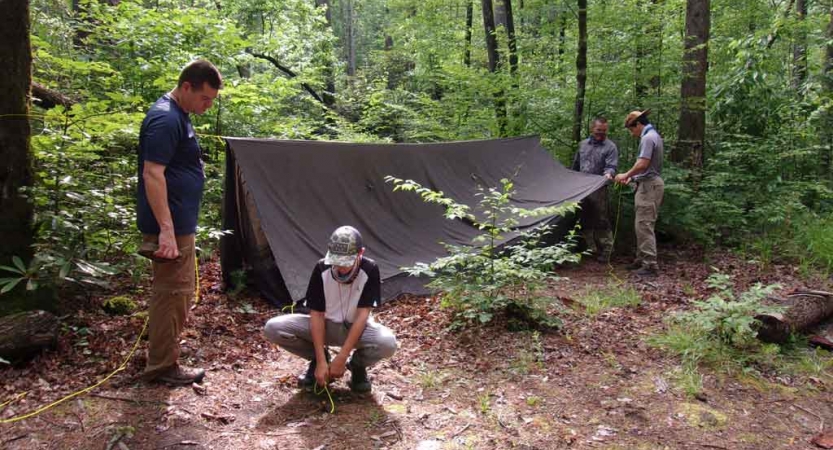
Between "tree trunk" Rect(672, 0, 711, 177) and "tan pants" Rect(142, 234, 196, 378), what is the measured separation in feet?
20.4

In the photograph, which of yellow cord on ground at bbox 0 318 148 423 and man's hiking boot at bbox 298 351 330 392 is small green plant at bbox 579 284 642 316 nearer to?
man's hiking boot at bbox 298 351 330 392

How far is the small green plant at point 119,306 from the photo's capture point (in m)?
3.42

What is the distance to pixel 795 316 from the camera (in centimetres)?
351

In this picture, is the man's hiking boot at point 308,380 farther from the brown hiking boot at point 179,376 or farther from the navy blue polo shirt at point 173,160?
the navy blue polo shirt at point 173,160

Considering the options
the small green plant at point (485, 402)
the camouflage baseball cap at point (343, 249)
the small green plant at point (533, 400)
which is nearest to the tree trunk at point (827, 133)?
the small green plant at point (533, 400)

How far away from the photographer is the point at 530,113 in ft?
26.7

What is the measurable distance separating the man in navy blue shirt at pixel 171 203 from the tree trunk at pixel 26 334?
1.96ft

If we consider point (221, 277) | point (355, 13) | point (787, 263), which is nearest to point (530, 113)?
point (787, 263)

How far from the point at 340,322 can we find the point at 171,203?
1.03 meters

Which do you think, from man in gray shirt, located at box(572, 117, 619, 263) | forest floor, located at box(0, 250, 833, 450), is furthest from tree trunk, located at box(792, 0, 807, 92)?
forest floor, located at box(0, 250, 833, 450)

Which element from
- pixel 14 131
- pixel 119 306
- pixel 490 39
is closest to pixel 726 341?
pixel 119 306

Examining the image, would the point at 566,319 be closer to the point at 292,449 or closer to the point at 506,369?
the point at 506,369

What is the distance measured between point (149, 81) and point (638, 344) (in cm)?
512

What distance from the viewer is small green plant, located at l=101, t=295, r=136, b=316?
342 cm
